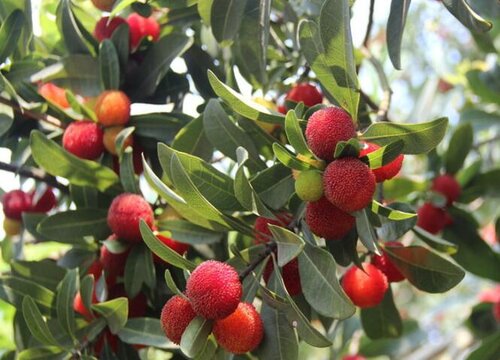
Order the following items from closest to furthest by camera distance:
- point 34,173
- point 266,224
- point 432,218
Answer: point 266,224 → point 34,173 → point 432,218

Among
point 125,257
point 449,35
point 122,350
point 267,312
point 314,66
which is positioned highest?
point 314,66

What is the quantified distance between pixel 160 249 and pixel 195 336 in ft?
0.47

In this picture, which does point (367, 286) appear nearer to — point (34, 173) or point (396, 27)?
point (396, 27)

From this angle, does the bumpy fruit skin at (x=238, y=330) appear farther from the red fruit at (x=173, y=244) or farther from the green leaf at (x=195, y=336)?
the red fruit at (x=173, y=244)

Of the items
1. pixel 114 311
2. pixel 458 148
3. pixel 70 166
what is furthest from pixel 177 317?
pixel 458 148

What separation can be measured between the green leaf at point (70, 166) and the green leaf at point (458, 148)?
0.90 metres

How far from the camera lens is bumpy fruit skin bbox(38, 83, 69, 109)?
5.04 ft

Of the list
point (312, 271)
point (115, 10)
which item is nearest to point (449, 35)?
point (115, 10)

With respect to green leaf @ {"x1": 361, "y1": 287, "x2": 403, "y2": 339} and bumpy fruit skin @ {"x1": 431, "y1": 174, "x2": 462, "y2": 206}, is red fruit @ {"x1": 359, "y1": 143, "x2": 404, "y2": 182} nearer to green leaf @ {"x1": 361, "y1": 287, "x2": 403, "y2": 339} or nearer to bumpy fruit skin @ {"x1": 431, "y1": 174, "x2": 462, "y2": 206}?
green leaf @ {"x1": 361, "y1": 287, "x2": 403, "y2": 339}

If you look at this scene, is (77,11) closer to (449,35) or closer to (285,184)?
(285,184)

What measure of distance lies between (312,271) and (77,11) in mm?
985

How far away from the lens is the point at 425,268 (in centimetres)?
124

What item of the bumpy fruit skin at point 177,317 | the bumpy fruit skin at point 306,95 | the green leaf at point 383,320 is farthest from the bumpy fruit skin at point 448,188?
the bumpy fruit skin at point 177,317

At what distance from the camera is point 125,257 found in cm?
137
